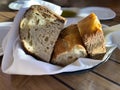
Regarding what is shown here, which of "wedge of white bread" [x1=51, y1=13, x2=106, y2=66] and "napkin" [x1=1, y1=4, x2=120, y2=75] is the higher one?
"wedge of white bread" [x1=51, y1=13, x2=106, y2=66]

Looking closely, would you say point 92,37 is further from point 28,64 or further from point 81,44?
point 28,64

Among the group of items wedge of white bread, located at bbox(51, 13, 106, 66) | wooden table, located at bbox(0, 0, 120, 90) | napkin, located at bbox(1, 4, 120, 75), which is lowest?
wooden table, located at bbox(0, 0, 120, 90)

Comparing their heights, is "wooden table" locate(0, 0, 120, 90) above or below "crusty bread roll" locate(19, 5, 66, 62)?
below

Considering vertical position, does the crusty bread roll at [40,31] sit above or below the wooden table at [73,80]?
above

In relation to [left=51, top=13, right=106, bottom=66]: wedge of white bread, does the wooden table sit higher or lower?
lower

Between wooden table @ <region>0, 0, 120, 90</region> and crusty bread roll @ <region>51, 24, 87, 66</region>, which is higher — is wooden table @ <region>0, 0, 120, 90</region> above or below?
below

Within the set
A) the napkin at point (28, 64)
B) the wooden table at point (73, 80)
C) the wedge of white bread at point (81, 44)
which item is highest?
the wedge of white bread at point (81, 44)

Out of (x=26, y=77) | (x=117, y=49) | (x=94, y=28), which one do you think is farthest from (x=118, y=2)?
(x=26, y=77)

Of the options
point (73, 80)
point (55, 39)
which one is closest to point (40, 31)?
point (55, 39)
